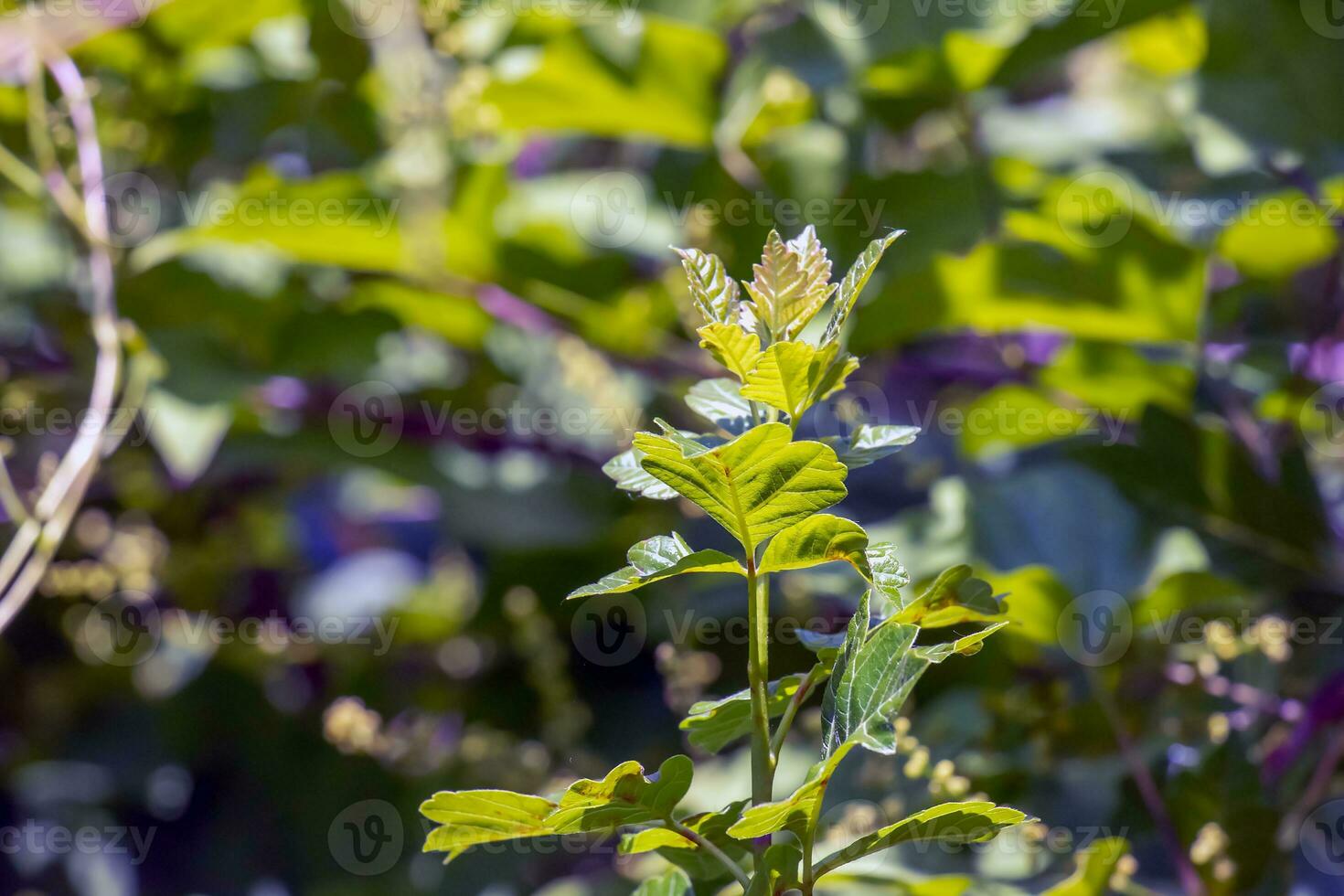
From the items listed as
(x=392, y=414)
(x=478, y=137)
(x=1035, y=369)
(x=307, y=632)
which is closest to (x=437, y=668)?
(x=307, y=632)

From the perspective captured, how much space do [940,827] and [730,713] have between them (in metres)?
0.07

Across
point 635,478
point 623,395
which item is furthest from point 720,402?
point 623,395

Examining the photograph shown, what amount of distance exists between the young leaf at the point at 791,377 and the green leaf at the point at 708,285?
0.02 metres

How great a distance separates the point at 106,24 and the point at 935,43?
68cm

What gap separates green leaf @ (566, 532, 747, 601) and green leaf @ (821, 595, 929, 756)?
0.12 ft

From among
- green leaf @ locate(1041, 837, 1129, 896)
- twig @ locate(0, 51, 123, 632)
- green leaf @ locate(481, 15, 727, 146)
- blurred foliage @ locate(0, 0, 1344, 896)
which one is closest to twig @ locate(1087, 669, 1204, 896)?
blurred foliage @ locate(0, 0, 1344, 896)

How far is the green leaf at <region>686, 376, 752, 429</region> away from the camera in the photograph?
1.16 feet

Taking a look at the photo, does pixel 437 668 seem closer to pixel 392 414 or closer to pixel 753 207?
pixel 392 414

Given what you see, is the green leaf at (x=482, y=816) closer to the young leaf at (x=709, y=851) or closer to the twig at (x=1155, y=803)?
the young leaf at (x=709, y=851)

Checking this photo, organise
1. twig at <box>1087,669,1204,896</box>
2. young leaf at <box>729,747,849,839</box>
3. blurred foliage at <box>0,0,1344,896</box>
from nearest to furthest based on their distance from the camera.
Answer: young leaf at <box>729,747,849,839</box> → twig at <box>1087,669,1204,896</box> → blurred foliage at <box>0,0,1344,896</box>

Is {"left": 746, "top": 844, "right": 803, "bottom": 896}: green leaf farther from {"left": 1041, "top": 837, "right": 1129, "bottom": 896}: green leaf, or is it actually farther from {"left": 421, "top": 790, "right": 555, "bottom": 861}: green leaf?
{"left": 1041, "top": 837, "right": 1129, "bottom": 896}: green leaf

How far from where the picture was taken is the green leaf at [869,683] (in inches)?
10.9

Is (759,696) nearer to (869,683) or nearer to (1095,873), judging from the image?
(869,683)

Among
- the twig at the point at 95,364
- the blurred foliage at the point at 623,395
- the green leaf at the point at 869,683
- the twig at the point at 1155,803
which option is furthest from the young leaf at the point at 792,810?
the twig at the point at 95,364
